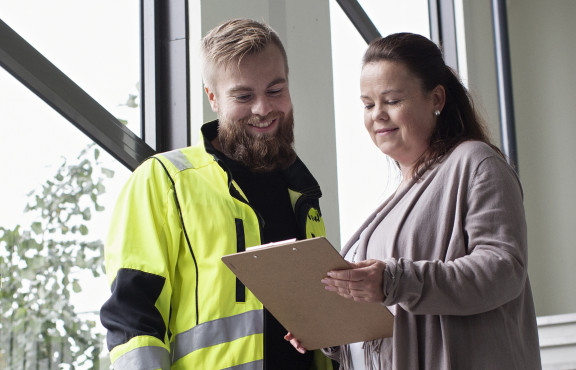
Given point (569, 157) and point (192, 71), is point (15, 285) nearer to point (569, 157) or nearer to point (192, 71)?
point (192, 71)

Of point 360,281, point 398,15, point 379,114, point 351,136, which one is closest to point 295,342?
point 360,281

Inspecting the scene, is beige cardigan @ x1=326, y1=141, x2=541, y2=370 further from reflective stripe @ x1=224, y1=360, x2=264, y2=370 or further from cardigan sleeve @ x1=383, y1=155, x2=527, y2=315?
Answer: reflective stripe @ x1=224, y1=360, x2=264, y2=370

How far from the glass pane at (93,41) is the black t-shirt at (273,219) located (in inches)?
18.6

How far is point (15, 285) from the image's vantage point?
1717mm

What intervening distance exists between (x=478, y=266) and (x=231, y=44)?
826mm

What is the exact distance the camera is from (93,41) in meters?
2.09

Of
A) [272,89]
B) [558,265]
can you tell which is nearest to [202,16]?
[272,89]

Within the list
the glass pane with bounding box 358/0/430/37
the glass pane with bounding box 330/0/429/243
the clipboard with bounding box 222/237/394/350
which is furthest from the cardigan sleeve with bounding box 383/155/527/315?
the glass pane with bounding box 358/0/430/37

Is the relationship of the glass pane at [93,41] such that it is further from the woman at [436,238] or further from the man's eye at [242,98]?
the woman at [436,238]

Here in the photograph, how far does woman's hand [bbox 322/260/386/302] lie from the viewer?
146 cm

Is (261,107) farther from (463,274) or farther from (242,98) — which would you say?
(463,274)

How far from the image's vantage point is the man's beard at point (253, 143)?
1931 mm

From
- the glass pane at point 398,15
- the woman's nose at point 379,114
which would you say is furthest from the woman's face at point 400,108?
the glass pane at point 398,15

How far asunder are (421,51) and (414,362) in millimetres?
747
